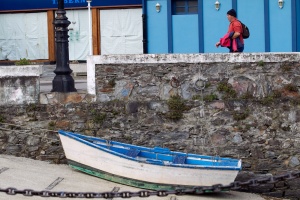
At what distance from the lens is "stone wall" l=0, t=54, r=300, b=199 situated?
14.1 m

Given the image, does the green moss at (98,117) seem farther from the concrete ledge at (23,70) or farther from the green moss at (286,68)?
the green moss at (286,68)

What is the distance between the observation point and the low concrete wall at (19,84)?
1443 cm

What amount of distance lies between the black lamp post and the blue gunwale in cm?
91

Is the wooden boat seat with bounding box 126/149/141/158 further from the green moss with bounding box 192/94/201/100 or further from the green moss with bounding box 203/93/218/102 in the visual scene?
the green moss with bounding box 203/93/218/102

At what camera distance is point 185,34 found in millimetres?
23328

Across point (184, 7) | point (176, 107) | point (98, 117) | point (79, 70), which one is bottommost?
point (98, 117)

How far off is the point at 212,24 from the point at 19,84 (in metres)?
9.51

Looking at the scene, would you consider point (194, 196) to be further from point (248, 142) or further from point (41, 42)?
point (41, 42)

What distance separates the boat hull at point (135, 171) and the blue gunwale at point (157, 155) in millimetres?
53

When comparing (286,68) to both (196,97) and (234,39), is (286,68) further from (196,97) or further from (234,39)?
(196,97)

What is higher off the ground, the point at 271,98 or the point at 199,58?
the point at 199,58

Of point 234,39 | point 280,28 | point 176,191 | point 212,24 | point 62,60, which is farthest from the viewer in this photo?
point 212,24

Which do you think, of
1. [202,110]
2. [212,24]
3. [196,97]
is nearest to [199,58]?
[196,97]

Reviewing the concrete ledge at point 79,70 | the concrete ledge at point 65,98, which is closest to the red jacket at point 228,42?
the concrete ledge at point 65,98
